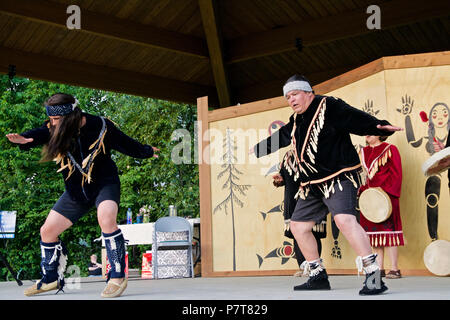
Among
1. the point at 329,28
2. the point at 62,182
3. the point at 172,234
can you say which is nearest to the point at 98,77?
the point at 172,234

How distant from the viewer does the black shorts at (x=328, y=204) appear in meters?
3.47

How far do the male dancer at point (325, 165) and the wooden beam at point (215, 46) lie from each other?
5.23 metres

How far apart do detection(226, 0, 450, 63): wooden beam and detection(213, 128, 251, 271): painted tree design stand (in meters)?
3.23

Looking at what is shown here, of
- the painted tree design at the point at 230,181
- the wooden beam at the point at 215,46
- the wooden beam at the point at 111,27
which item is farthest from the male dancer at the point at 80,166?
the wooden beam at the point at 215,46

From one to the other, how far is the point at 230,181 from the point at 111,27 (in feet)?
12.0

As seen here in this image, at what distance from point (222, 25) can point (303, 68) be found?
1.74 m

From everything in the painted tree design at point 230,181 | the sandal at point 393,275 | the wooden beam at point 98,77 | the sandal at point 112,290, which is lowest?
→ the sandal at point 393,275

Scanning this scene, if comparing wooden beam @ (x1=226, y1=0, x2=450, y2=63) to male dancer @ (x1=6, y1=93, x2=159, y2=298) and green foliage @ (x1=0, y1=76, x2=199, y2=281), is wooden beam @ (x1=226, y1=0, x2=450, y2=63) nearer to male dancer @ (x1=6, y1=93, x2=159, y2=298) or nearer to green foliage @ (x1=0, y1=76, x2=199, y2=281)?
male dancer @ (x1=6, y1=93, x2=159, y2=298)

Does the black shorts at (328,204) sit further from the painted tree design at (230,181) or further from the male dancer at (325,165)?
the painted tree design at (230,181)

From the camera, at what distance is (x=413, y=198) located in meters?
5.20

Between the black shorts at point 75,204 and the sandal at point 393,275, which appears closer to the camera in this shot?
the black shorts at point 75,204

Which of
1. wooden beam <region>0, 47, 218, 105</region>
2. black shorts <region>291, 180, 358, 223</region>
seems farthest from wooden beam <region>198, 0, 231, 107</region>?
black shorts <region>291, 180, 358, 223</region>

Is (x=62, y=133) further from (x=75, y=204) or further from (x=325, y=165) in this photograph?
(x=325, y=165)

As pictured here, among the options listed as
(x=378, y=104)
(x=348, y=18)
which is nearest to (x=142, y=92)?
(x=348, y=18)
